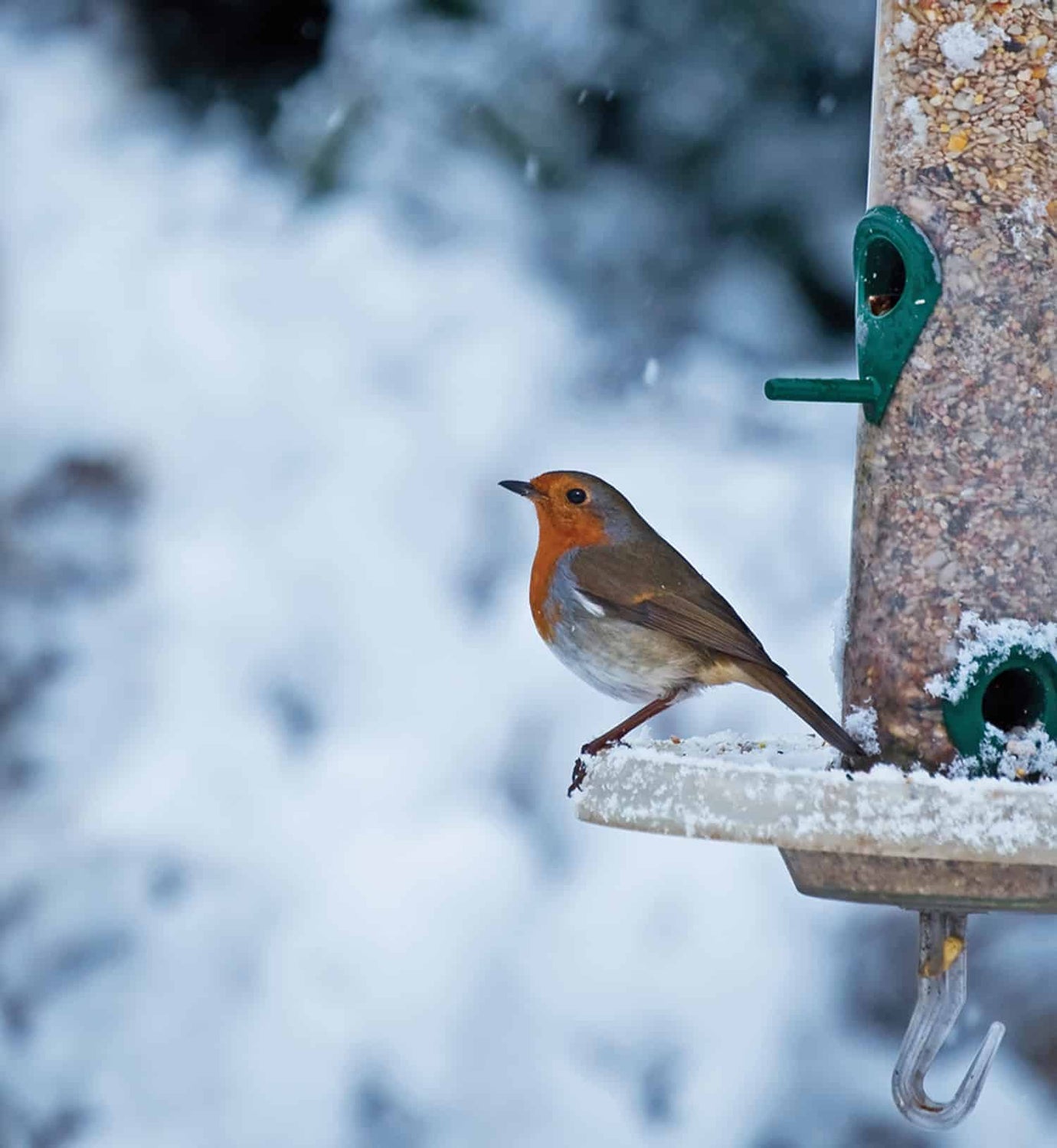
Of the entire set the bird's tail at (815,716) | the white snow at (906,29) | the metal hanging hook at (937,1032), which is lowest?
the metal hanging hook at (937,1032)

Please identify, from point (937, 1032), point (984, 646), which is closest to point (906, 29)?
point (984, 646)

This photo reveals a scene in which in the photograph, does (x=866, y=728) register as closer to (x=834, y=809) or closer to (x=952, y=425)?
(x=952, y=425)

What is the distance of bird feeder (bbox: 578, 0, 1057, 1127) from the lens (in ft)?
9.98

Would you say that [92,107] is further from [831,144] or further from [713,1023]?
[713,1023]

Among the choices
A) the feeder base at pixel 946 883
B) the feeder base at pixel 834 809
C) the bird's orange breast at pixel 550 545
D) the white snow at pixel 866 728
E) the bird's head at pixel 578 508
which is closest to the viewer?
the feeder base at pixel 834 809

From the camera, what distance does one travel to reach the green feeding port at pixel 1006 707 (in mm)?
3025

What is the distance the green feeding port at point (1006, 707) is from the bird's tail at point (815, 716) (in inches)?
5.8

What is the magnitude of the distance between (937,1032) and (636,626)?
871 mm

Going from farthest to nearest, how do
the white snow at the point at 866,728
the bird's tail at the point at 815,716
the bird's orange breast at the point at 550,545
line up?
the bird's orange breast at the point at 550,545 < the white snow at the point at 866,728 < the bird's tail at the point at 815,716

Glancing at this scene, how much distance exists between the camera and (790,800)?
255cm

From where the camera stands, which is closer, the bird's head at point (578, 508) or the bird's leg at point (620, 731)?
the bird's leg at point (620, 731)

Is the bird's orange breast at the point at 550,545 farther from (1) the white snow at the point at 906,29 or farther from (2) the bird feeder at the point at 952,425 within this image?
(1) the white snow at the point at 906,29

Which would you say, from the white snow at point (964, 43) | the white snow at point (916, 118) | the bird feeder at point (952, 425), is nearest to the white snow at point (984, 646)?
the bird feeder at point (952, 425)

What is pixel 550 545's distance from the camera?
3.69 m
